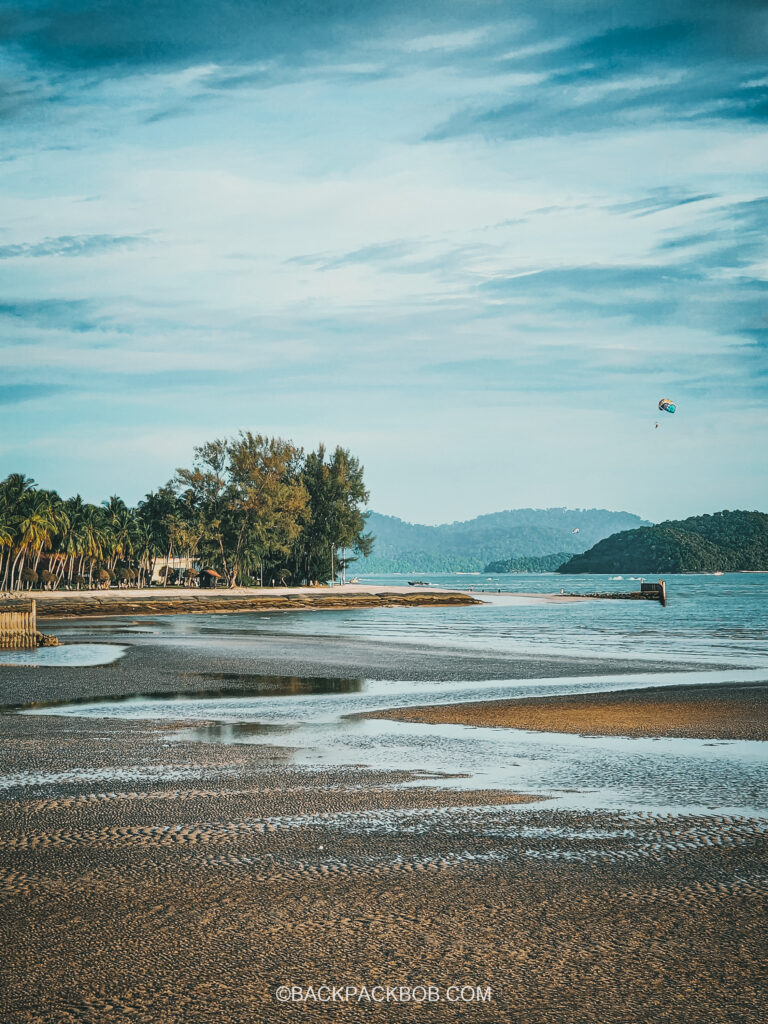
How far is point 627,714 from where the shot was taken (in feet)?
49.4

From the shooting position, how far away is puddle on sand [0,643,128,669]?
2403 cm

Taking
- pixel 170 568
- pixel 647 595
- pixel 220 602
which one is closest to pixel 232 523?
pixel 220 602

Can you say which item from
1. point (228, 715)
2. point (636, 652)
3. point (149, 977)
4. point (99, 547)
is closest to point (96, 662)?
point (228, 715)

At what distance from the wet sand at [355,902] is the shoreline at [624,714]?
438cm

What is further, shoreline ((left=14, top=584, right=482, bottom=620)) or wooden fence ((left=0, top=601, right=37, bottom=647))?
shoreline ((left=14, top=584, right=482, bottom=620))

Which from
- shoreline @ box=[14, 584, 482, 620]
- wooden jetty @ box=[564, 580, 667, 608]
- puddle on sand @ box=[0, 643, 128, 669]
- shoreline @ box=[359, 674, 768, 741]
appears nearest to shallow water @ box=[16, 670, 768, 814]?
shoreline @ box=[359, 674, 768, 741]

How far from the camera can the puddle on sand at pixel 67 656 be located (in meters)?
24.0

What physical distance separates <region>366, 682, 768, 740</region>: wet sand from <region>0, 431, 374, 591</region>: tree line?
267 ft

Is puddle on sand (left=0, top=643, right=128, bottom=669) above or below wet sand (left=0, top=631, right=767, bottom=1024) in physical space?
below

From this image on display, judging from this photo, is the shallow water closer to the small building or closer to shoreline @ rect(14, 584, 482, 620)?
shoreline @ rect(14, 584, 482, 620)

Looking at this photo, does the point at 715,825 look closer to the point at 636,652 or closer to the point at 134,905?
the point at 134,905

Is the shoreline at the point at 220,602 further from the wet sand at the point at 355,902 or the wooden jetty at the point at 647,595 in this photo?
the wet sand at the point at 355,902

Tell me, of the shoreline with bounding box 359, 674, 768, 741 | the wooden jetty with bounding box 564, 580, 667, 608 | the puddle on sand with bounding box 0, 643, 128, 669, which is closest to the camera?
the shoreline with bounding box 359, 674, 768, 741

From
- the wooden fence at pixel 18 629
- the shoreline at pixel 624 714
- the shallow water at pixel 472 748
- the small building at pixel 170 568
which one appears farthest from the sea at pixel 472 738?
the small building at pixel 170 568
